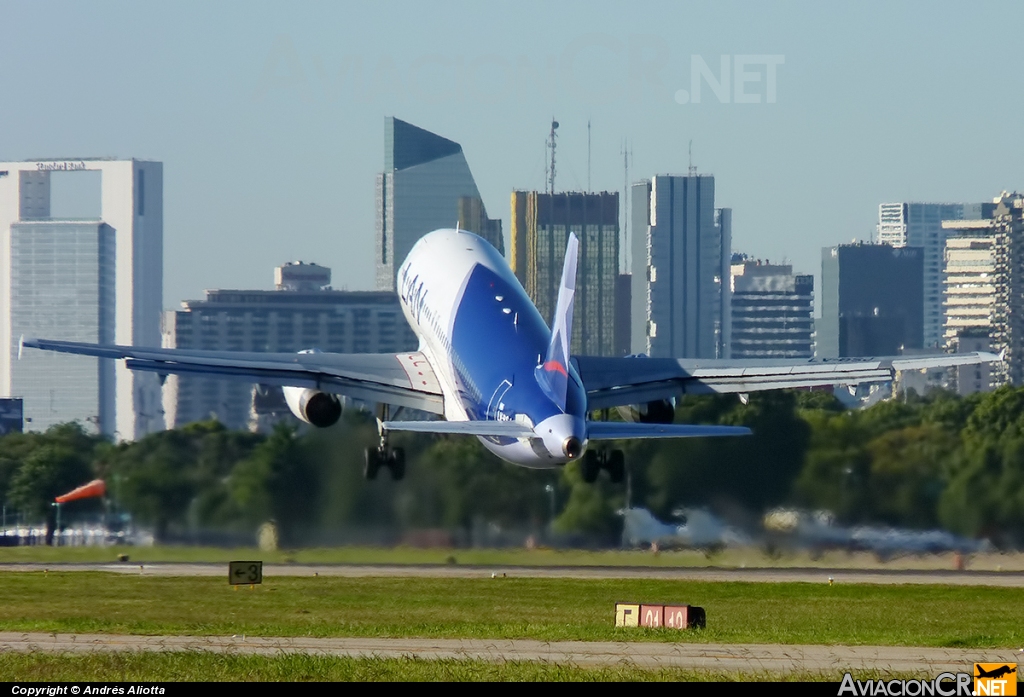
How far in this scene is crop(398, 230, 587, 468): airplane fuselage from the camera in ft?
175

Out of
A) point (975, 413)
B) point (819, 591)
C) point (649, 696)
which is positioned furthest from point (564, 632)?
point (975, 413)

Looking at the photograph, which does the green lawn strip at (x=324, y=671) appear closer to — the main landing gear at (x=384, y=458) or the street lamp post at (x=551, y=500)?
the main landing gear at (x=384, y=458)

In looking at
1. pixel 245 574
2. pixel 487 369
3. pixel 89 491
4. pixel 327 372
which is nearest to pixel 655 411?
pixel 487 369

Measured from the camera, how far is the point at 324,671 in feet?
129

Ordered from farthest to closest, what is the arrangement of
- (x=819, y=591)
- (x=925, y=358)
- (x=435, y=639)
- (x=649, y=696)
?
(x=819, y=591)
(x=925, y=358)
(x=435, y=639)
(x=649, y=696)

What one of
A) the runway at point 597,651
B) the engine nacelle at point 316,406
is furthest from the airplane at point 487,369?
the runway at point 597,651

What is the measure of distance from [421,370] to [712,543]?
17626 mm

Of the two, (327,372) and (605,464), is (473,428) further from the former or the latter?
(327,372)

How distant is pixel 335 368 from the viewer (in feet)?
216

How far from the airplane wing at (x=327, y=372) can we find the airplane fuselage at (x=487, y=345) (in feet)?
2.78

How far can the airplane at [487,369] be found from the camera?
181 ft

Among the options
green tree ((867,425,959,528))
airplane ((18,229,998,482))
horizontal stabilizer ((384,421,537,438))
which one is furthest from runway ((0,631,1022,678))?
green tree ((867,425,959,528))

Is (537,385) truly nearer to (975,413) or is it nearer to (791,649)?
(791,649)

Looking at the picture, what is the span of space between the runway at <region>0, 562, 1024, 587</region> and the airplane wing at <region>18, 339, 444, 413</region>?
15670 mm
